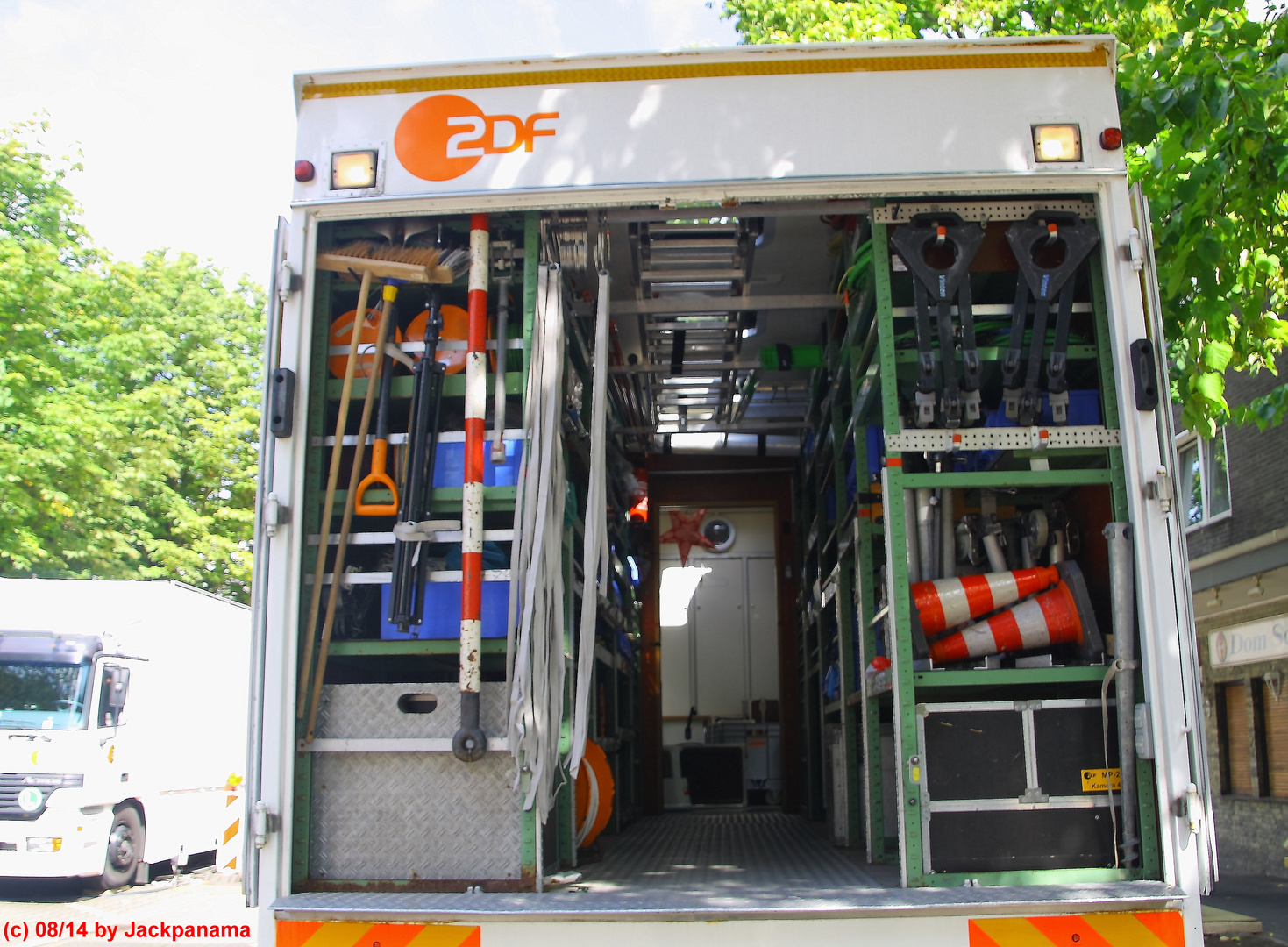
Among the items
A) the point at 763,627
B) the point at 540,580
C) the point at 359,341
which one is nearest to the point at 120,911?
the point at 763,627

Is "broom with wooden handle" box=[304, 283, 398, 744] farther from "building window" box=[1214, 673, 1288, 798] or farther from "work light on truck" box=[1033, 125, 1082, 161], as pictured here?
"building window" box=[1214, 673, 1288, 798]

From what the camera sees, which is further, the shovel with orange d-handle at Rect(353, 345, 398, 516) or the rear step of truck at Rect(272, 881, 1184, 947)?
Answer: the shovel with orange d-handle at Rect(353, 345, 398, 516)

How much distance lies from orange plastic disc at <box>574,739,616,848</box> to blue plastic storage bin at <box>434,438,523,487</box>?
1460 mm

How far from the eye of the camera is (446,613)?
4176mm

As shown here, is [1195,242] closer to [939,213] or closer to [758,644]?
[939,213]

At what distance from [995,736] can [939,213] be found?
1.95 m

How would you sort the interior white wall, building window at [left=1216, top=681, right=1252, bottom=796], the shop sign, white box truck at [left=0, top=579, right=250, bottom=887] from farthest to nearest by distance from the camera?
building window at [left=1216, top=681, right=1252, bottom=796] → the shop sign → white box truck at [left=0, top=579, right=250, bottom=887] → the interior white wall

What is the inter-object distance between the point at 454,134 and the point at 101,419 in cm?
1392

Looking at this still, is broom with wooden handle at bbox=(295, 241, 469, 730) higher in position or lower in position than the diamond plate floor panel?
higher

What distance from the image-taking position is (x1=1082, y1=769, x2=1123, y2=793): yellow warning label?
3879 millimetres

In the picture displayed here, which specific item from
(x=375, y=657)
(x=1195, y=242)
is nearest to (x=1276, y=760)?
(x=1195, y=242)

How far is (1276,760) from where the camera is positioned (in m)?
13.6

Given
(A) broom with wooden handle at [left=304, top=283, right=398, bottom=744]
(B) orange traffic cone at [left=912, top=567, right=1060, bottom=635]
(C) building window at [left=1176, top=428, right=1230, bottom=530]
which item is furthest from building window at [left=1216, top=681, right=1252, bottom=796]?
(A) broom with wooden handle at [left=304, top=283, right=398, bottom=744]

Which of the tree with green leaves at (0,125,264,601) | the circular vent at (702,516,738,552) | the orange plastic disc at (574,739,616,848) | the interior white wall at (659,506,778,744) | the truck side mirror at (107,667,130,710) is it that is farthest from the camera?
the tree with green leaves at (0,125,264,601)
